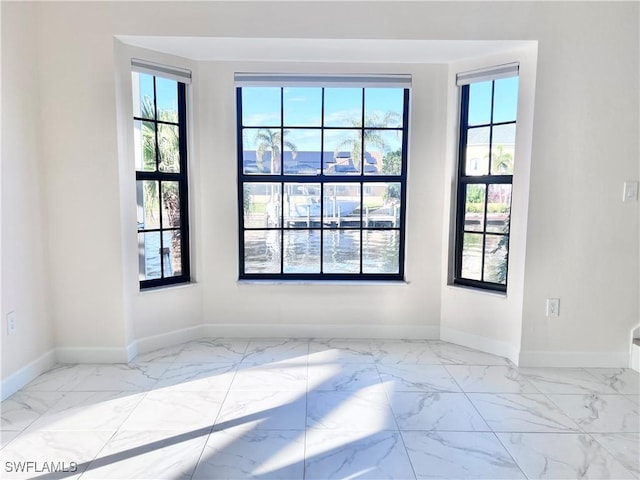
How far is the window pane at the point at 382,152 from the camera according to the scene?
3.52m

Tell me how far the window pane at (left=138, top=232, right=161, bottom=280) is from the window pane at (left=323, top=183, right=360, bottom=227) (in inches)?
56.0

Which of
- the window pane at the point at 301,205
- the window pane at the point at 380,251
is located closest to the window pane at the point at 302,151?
the window pane at the point at 301,205

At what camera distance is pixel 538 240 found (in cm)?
294

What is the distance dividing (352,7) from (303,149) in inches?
45.4

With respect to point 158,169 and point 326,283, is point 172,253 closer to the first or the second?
point 158,169

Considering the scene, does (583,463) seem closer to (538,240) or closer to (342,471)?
(342,471)

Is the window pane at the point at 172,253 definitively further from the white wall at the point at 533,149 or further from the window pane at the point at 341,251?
the window pane at the point at 341,251

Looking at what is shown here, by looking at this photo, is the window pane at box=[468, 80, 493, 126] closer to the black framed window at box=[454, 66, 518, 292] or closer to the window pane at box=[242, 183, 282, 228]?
the black framed window at box=[454, 66, 518, 292]

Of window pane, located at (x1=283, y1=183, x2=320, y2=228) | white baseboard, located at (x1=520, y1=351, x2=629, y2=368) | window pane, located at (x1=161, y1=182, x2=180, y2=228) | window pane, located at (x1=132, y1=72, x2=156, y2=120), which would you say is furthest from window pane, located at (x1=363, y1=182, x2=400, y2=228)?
window pane, located at (x1=132, y1=72, x2=156, y2=120)

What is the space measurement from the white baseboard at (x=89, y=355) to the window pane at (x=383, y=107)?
2695mm

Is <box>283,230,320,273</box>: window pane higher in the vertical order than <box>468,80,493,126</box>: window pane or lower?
lower

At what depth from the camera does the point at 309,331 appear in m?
3.55

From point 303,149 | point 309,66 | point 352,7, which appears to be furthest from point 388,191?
point 352,7

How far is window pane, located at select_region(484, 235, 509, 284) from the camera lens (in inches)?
127
